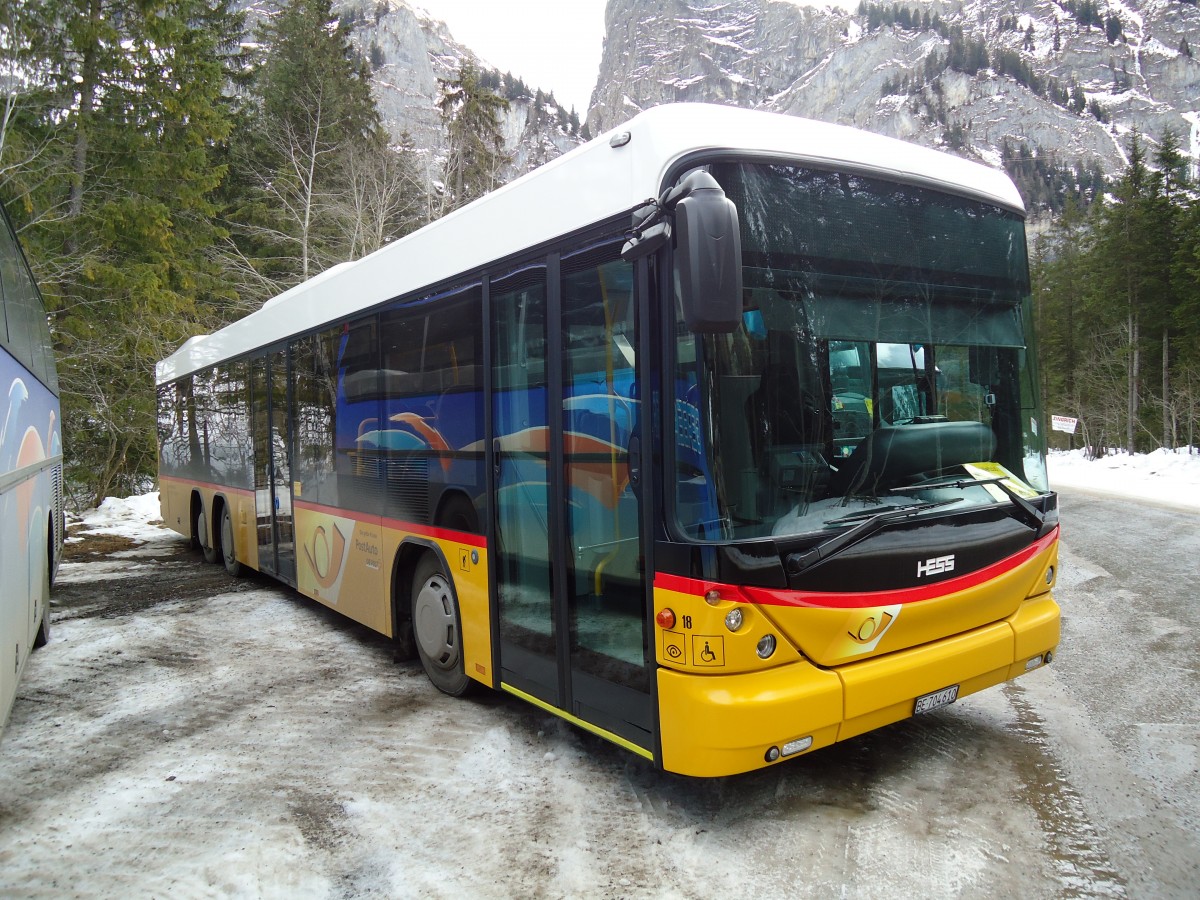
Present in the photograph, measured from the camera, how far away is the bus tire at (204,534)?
10.7 meters

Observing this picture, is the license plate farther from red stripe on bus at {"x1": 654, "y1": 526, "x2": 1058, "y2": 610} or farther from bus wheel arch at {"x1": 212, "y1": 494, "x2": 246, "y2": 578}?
bus wheel arch at {"x1": 212, "y1": 494, "x2": 246, "y2": 578}

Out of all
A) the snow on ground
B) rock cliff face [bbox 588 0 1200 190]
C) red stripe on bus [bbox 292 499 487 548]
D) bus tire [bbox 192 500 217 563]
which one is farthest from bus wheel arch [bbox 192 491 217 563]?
rock cliff face [bbox 588 0 1200 190]

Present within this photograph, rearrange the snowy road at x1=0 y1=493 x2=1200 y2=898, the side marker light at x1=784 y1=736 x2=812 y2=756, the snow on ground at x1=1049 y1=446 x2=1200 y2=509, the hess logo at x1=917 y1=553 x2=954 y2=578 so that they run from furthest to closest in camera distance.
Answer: the snow on ground at x1=1049 y1=446 x2=1200 y2=509 → the hess logo at x1=917 y1=553 x2=954 y2=578 → the side marker light at x1=784 y1=736 x2=812 y2=756 → the snowy road at x1=0 y1=493 x2=1200 y2=898

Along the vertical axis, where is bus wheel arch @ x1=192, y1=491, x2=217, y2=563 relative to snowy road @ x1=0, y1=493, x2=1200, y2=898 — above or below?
above

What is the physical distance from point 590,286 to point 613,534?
116 cm

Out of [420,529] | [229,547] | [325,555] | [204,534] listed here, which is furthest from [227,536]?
[420,529]

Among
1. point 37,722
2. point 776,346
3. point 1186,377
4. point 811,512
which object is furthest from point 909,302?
point 1186,377

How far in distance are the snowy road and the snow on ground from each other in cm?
1325

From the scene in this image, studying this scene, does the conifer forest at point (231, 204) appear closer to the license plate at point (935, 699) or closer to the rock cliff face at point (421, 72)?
the license plate at point (935, 699)

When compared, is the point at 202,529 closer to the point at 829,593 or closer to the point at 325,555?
the point at 325,555

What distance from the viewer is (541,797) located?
372 centimetres

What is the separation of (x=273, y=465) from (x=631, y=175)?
18.9ft

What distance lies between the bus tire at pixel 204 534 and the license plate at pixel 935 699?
31.6ft

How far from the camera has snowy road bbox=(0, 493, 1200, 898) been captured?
3.05 meters
